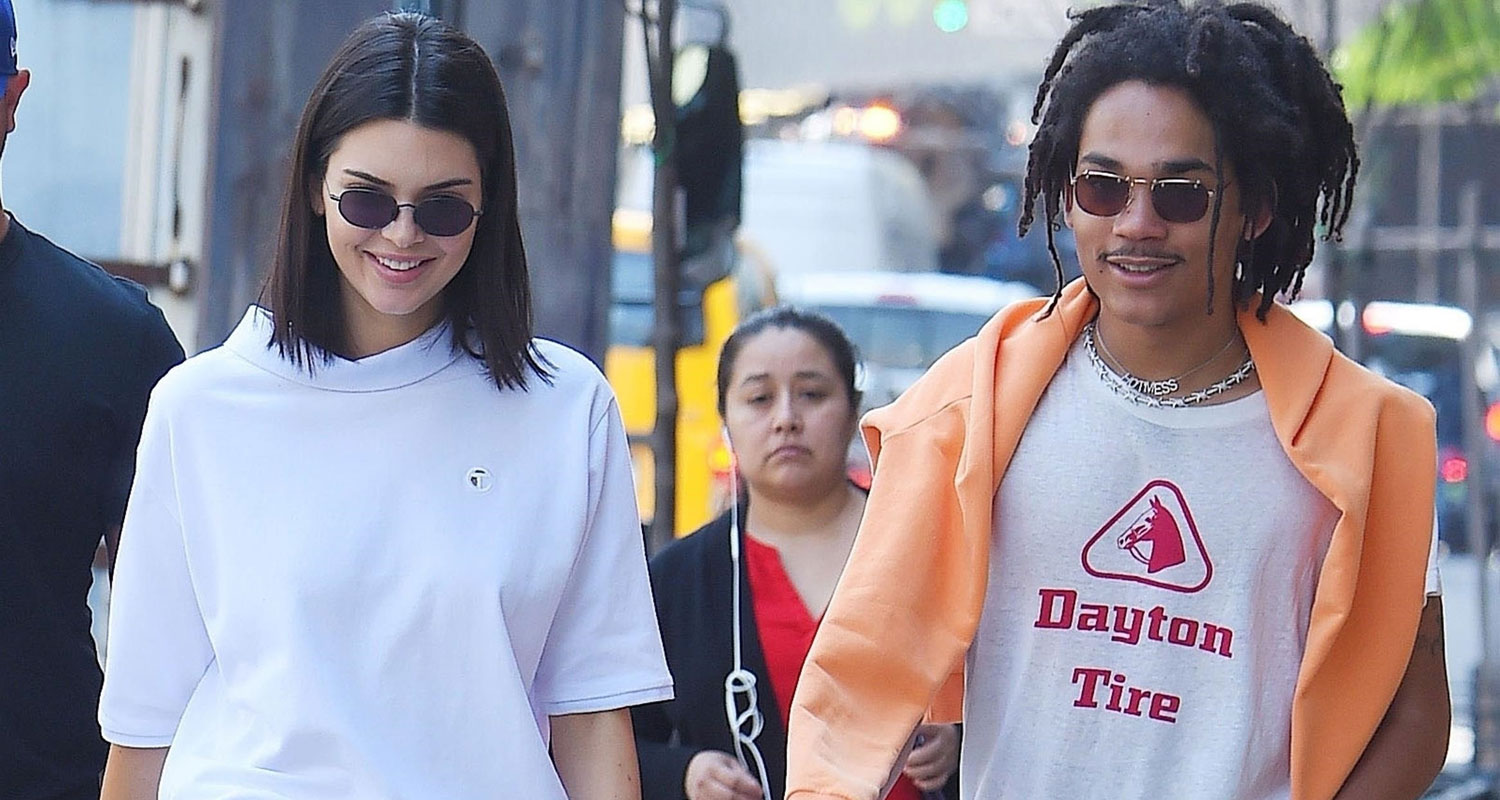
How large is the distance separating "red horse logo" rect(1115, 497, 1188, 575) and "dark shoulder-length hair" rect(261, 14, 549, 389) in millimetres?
784

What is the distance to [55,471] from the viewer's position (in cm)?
342

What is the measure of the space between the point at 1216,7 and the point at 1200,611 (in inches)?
30.9

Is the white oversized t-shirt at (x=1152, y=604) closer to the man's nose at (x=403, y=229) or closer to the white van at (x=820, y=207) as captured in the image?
the man's nose at (x=403, y=229)

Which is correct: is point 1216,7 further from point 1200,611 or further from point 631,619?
point 631,619

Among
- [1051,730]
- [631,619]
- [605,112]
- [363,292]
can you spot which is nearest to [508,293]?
[363,292]

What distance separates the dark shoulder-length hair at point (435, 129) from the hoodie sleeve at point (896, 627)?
1.64 ft

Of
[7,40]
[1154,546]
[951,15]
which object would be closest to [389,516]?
[1154,546]

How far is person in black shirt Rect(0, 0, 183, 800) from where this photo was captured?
3.39m

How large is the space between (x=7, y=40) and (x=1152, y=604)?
74.5 inches

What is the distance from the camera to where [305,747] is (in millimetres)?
2836

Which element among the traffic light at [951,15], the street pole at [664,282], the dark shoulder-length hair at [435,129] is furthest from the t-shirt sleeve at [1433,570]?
the traffic light at [951,15]

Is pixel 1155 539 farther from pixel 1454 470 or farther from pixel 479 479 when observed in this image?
pixel 1454 470

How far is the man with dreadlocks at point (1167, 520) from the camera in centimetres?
288

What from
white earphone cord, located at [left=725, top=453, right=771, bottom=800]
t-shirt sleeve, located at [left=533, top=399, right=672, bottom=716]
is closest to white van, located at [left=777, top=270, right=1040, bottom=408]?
white earphone cord, located at [left=725, top=453, right=771, bottom=800]
